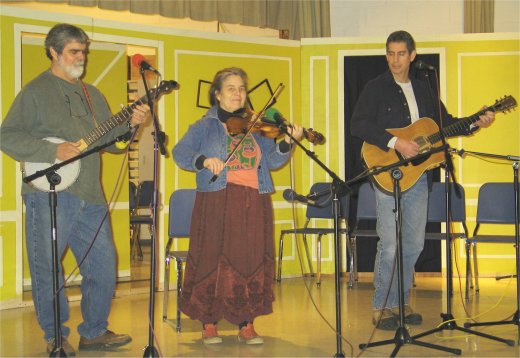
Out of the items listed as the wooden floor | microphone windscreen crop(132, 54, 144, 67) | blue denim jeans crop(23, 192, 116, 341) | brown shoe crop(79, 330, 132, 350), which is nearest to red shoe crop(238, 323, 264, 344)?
the wooden floor

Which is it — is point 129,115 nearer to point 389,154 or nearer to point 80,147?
point 80,147

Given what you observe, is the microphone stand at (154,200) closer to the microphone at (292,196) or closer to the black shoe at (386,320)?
the microphone at (292,196)

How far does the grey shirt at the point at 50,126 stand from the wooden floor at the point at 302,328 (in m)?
1.00

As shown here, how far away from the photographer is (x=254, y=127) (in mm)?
4172

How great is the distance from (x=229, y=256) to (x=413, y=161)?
1.36 metres

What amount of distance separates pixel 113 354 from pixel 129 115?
54.4 inches

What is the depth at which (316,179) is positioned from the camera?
308 inches

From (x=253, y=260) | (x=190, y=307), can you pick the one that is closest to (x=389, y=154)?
(x=253, y=260)

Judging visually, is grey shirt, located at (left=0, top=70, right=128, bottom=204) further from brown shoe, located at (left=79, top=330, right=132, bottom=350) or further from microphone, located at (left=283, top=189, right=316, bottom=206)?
microphone, located at (left=283, top=189, right=316, bottom=206)

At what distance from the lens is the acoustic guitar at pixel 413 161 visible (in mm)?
4809

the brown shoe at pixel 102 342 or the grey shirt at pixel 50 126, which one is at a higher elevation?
the grey shirt at pixel 50 126

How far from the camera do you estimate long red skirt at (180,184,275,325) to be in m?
4.41

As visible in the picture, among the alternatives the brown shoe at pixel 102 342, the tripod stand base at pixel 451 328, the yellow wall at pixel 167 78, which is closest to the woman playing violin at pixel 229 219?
the brown shoe at pixel 102 342

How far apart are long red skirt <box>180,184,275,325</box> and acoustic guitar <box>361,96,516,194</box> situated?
0.87 m
